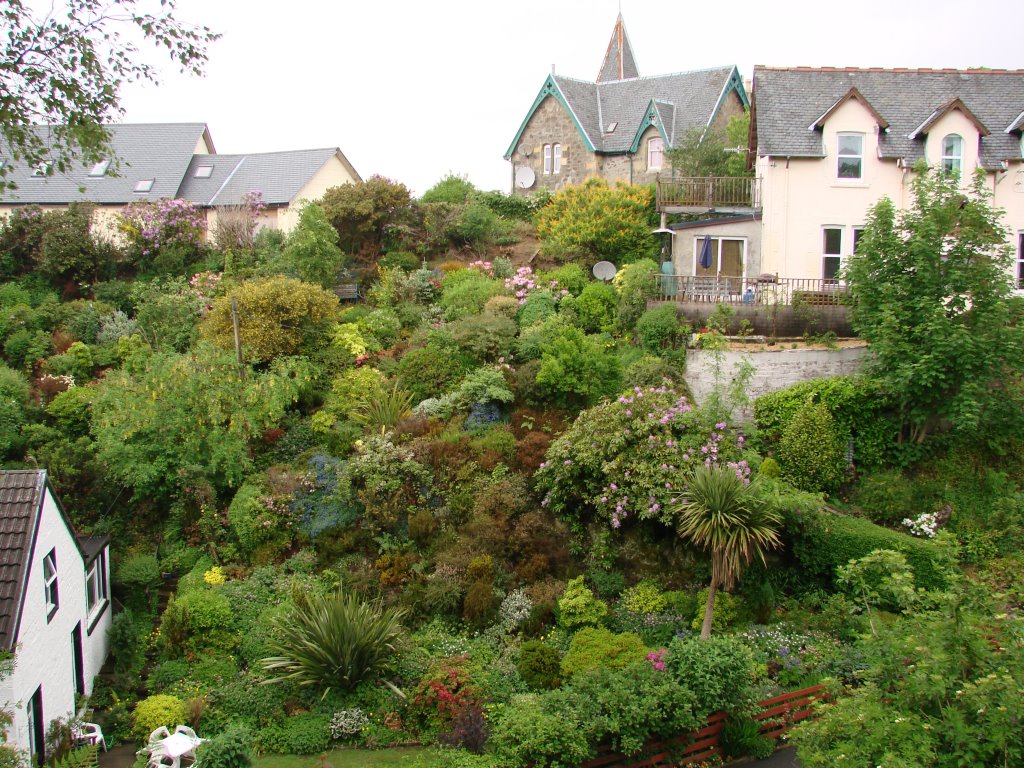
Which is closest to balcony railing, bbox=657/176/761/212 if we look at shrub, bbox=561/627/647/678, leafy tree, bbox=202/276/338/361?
leafy tree, bbox=202/276/338/361

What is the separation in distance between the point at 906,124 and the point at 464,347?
13.5m

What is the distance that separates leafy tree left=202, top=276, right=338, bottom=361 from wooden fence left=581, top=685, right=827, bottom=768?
14701mm

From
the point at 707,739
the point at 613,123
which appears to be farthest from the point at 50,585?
the point at 613,123

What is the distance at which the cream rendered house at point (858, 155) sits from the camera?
22.2m

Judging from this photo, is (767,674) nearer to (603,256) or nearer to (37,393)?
(603,256)

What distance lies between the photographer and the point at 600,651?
1390 centimetres

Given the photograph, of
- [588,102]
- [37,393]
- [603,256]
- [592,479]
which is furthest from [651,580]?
[588,102]

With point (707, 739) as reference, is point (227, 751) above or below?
above

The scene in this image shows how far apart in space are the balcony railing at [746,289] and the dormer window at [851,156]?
321 centimetres

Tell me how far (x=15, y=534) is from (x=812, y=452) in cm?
1443

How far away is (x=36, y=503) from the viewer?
1229 cm

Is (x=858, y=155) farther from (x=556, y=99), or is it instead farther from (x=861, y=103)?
(x=556, y=99)

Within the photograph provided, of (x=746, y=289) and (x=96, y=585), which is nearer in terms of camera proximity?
(x=96, y=585)

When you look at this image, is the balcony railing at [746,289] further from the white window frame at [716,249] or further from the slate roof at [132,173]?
the slate roof at [132,173]
